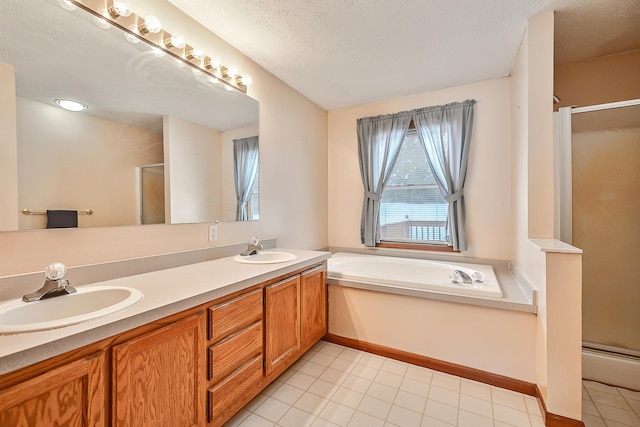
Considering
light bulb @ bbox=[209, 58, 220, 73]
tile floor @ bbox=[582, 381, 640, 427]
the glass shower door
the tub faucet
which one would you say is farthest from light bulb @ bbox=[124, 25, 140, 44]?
tile floor @ bbox=[582, 381, 640, 427]

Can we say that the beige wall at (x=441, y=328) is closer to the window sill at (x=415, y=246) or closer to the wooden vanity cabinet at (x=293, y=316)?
the wooden vanity cabinet at (x=293, y=316)

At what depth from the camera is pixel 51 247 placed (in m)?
1.18

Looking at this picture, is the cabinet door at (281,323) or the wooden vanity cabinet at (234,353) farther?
the cabinet door at (281,323)

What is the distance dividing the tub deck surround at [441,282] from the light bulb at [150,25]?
1987 mm

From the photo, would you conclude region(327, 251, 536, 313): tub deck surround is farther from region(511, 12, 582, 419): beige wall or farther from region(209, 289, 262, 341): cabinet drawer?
region(209, 289, 262, 341): cabinet drawer

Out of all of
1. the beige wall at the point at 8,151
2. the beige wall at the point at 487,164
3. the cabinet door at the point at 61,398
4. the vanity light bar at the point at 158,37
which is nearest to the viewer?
the cabinet door at the point at 61,398

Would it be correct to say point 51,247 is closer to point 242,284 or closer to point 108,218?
point 108,218

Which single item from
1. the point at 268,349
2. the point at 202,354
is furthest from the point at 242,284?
the point at 268,349

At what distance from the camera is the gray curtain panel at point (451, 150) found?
2.62 meters

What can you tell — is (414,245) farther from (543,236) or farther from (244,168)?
(244,168)

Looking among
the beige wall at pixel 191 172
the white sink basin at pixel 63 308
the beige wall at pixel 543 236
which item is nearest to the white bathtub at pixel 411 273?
the beige wall at pixel 543 236

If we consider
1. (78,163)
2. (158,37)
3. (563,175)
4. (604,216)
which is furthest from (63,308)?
(604,216)

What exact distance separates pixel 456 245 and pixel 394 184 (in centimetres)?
89

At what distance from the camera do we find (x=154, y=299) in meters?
1.05
